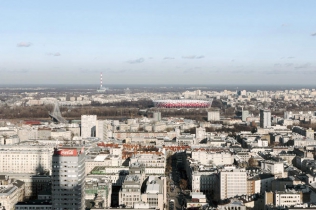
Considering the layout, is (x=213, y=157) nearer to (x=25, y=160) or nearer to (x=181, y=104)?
(x=25, y=160)

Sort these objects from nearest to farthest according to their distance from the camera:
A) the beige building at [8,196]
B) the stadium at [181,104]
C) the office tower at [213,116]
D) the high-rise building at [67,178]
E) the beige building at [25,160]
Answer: the high-rise building at [67,178] → the beige building at [8,196] → the beige building at [25,160] → the office tower at [213,116] → the stadium at [181,104]

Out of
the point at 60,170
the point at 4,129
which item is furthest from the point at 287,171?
the point at 4,129

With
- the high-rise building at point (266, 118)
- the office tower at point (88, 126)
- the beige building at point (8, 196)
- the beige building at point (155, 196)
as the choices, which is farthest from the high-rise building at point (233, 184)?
the high-rise building at point (266, 118)

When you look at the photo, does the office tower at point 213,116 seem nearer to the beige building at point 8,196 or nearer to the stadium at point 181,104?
the stadium at point 181,104

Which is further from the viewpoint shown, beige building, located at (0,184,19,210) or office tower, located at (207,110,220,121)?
office tower, located at (207,110,220,121)

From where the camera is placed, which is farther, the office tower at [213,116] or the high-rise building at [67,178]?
the office tower at [213,116]

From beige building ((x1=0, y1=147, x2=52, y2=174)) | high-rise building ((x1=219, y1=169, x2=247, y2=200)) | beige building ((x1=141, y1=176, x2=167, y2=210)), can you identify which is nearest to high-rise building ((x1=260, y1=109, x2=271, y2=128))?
beige building ((x1=0, y1=147, x2=52, y2=174))

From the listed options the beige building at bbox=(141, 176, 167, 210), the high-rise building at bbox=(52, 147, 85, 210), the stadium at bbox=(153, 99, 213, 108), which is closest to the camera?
the high-rise building at bbox=(52, 147, 85, 210)

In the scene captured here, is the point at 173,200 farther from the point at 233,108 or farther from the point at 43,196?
the point at 233,108

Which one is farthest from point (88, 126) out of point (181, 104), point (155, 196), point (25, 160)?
point (181, 104)

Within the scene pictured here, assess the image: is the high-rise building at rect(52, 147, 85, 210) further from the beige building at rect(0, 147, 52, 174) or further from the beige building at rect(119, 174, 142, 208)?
the beige building at rect(0, 147, 52, 174)
